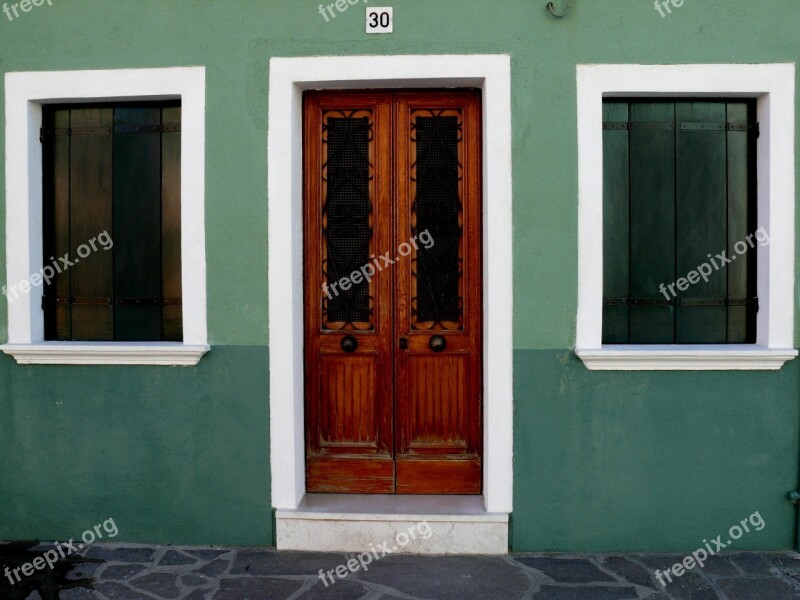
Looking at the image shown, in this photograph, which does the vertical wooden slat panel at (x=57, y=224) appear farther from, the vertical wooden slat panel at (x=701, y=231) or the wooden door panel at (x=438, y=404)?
the vertical wooden slat panel at (x=701, y=231)

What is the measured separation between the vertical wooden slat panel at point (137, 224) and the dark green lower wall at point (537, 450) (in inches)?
15.9

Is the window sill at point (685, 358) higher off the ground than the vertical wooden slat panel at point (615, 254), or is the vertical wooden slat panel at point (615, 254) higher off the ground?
the vertical wooden slat panel at point (615, 254)

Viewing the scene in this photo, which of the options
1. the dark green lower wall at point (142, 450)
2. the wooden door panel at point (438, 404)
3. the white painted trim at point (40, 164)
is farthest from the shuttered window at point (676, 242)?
the white painted trim at point (40, 164)

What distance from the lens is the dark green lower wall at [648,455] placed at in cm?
447

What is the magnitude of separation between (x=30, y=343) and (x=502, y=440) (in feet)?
10.8

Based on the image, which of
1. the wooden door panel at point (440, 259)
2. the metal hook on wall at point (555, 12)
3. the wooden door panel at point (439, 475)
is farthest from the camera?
the wooden door panel at point (439, 475)

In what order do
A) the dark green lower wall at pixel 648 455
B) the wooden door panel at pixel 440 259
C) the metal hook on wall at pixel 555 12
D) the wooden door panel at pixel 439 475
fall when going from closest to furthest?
the metal hook on wall at pixel 555 12, the dark green lower wall at pixel 648 455, the wooden door panel at pixel 440 259, the wooden door panel at pixel 439 475

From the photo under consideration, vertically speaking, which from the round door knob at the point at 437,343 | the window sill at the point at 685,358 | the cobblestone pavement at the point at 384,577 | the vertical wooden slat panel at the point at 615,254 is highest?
the vertical wooden slat panel at the point at 615,254

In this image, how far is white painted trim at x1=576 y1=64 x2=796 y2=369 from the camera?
173 inches

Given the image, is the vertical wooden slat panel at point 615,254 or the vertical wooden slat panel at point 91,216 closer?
the vertical wooden slat panel at point 615,254

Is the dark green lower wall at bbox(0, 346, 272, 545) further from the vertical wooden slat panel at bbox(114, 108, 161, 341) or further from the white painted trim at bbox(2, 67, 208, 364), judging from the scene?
the vertical wooden slat panel at bbox(114, 108, 161, 341)

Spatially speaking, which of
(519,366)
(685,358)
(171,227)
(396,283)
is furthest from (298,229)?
(685,358)

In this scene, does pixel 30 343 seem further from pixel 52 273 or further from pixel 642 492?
pixel 642 492

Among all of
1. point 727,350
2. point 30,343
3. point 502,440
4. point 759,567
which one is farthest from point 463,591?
point 30,343
